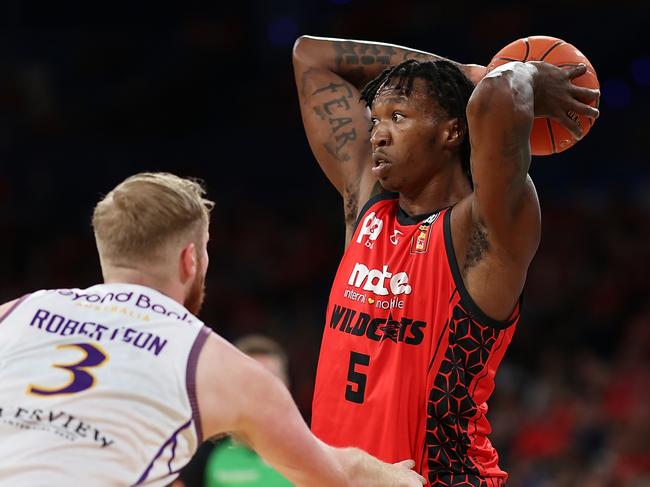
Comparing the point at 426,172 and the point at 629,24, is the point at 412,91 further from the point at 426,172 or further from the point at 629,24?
the point at 629,24

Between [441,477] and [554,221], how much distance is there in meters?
7.25

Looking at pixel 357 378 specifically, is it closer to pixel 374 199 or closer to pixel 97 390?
pixel 374 199

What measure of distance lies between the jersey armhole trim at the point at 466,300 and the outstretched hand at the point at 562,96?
53 cm

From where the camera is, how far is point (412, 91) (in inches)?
155

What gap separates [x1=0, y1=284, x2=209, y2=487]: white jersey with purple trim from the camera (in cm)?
293

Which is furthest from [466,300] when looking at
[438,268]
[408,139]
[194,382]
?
[194,382]

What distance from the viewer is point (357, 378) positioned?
12.3 feet

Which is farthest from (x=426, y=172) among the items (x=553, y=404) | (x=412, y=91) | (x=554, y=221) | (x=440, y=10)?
(x=440, y=10)

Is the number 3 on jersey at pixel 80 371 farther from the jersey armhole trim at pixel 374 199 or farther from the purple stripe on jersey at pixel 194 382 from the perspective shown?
the jersey armhole trim at pixel 374 199

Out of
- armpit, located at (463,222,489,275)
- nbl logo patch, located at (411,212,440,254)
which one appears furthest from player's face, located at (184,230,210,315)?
armpit, located at (463,222,489,275)

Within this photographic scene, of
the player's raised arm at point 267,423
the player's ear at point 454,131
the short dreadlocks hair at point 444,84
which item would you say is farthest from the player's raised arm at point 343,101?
the player's raised arm at point 267,423

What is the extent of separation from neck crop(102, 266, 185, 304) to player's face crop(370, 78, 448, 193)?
3.34 ft

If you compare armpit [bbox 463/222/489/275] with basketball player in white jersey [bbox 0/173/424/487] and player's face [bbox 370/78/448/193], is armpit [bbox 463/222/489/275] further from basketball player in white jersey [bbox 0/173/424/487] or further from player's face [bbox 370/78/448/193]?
basketball player in white jersey [bbox 0/173/424/487]

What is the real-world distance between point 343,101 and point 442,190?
0.81 m
